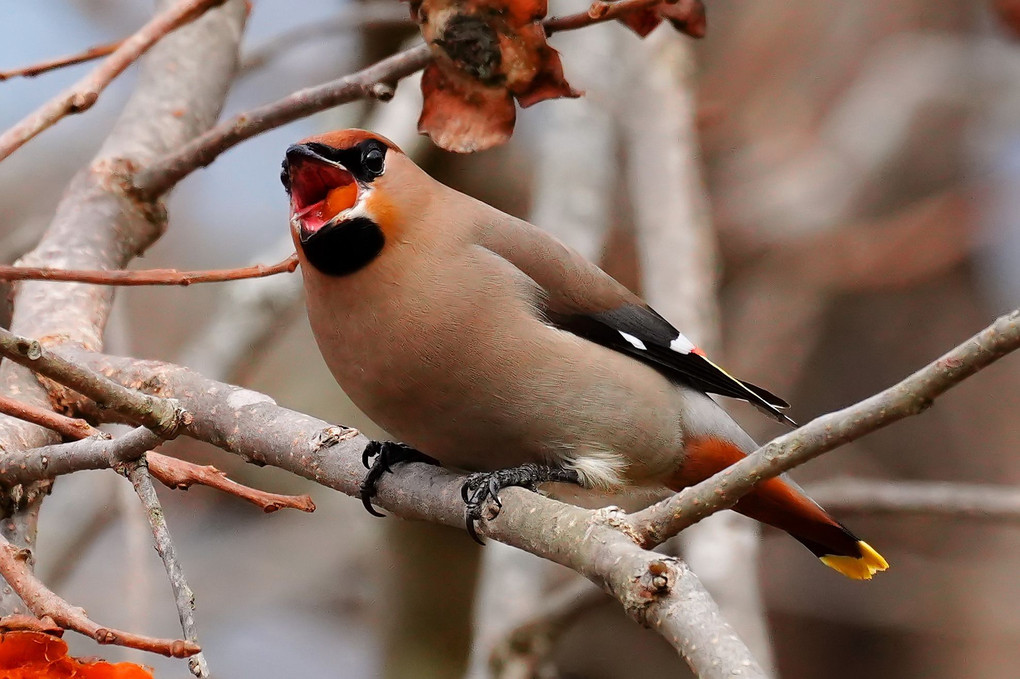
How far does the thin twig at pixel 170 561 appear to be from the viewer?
152cm

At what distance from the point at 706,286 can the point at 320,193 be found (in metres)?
1.97

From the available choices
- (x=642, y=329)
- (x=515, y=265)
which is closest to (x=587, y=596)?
(x=642, y=329)

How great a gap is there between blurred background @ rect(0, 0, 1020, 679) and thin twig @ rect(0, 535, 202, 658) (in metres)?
2.67

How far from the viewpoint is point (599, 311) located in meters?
3.29

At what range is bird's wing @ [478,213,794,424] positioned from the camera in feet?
10.4

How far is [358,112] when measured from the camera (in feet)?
18.2

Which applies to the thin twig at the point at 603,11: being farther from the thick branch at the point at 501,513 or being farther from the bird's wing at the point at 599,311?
the thick branch at the point at 501,513

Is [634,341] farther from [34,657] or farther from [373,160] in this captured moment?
[34,657]

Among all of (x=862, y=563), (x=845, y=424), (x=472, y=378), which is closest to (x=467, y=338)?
(x=472, y=378)

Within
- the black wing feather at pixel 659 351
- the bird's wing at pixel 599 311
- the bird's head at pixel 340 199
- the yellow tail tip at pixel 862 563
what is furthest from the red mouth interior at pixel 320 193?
the yellow tail tip at pixel 862 563

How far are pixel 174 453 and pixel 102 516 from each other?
1.83 metres

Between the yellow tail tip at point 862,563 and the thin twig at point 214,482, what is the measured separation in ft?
7.01

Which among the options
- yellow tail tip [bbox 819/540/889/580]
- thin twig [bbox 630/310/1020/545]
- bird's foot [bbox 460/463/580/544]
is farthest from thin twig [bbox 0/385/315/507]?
yellow tail tip [bbox 819/540/889/580]

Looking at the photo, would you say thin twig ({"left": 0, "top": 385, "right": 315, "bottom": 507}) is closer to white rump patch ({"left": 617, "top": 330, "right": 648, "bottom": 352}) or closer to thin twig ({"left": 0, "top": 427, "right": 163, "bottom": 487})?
thin twig ({"left": 0, "top": 427, "right": 163, "bottom": 487})
